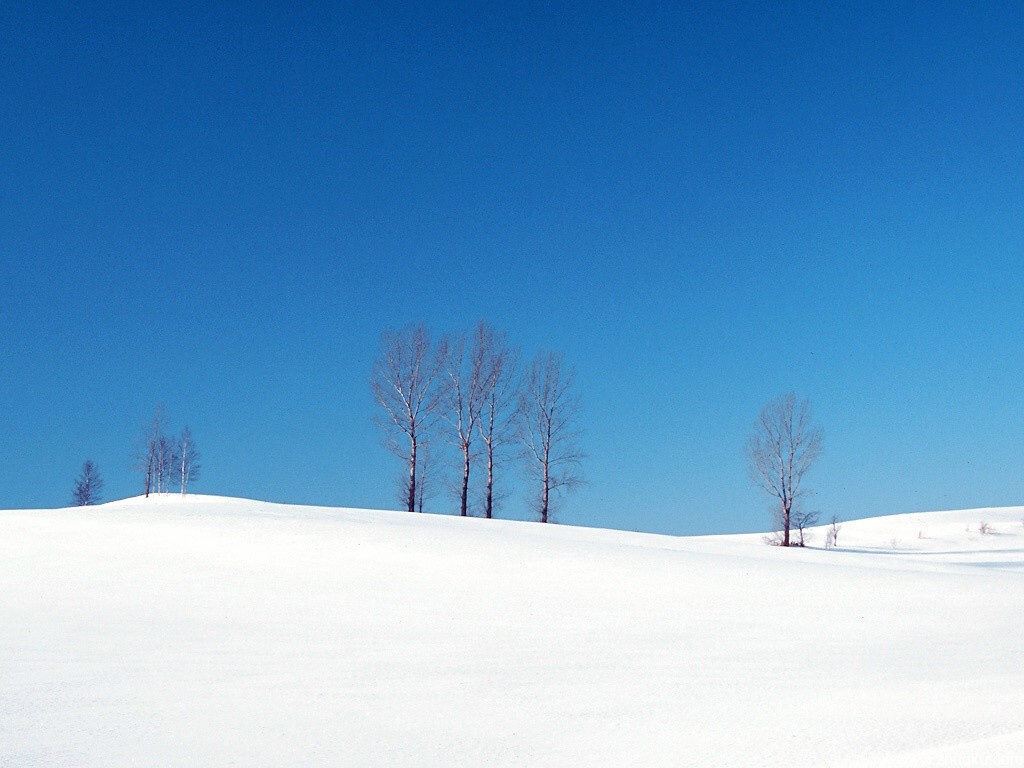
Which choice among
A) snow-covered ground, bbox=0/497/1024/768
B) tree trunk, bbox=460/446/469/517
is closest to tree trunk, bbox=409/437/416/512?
tree trunk, bbox=460/446/469/517

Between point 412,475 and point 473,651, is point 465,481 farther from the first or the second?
point 473,651

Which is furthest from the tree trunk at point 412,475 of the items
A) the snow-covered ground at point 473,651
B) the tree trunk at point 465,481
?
the snow-covered ground at point 473,651

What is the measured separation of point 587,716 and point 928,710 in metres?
2.88

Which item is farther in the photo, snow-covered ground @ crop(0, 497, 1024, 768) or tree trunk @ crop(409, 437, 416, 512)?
tree trunk @ crop(409, 437, 416, 512)

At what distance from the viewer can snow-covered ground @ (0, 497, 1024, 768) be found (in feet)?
20.8

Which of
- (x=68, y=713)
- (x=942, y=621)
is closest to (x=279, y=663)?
(x=68, y=713)

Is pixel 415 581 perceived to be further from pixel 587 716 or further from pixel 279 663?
pixel 587 716

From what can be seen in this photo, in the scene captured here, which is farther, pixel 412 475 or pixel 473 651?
pixel 412 475

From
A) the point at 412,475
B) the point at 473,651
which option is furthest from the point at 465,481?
the point at 473,651

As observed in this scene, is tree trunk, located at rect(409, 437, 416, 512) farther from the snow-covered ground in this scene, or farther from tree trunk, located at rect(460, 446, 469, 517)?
the snow-covered ground

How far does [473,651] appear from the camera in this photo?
367 inches

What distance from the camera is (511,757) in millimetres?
6117

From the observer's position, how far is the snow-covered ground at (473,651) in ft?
20.8

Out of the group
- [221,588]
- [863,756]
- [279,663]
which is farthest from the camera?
[221,588]
